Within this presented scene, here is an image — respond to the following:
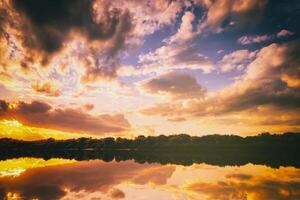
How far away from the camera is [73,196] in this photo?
24719mm

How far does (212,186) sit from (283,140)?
175m

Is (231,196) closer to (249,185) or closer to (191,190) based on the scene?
(191,190)

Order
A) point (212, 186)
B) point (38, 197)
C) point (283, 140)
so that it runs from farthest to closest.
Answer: point (283, 140) → point (212, 186) → point (38, 197)

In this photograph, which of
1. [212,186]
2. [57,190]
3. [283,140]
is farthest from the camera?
[283,140]

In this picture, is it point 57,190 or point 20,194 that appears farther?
point 57,190

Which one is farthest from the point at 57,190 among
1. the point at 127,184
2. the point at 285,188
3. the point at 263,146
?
the point at 263,146

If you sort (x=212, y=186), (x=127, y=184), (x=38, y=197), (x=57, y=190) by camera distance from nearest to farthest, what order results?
(x=38, y=197), (x=57, y=190), (x=212, y=186), (x=127, y=184)

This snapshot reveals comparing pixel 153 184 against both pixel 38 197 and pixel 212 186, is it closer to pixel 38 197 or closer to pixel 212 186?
pixel 212 186

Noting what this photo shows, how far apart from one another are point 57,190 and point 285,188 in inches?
927

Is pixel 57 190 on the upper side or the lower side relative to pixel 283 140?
lower

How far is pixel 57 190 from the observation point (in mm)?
27719

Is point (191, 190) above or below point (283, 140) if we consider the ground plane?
below

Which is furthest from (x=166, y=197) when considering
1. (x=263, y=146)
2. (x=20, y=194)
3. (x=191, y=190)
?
(x=263, y=146)

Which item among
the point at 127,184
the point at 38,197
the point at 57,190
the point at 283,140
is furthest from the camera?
the point at 283,140
